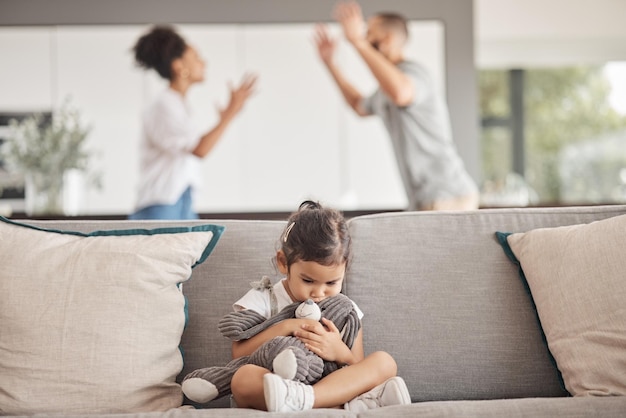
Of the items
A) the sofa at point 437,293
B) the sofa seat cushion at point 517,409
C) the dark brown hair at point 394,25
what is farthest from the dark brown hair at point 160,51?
the sofa seat cushion at point 517,409

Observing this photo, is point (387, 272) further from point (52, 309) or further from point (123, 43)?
point (123, 43)

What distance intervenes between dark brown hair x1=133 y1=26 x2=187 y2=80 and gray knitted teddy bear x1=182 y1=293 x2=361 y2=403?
8.42 feet

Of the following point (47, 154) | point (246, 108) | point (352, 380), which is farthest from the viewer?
point (246, 108)

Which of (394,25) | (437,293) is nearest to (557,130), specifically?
(394,25)

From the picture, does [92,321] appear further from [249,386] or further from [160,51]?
[160,51]

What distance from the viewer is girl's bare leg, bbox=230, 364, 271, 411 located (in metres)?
1.62

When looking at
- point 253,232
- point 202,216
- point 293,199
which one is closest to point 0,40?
point 293,199

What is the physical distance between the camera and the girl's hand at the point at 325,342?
67.0 inches

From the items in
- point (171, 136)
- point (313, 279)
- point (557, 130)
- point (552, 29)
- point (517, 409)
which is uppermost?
point (552, 29)

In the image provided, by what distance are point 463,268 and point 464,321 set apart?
0.44 feet

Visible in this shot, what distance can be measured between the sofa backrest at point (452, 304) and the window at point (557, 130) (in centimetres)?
564

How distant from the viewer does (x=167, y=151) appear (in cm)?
402

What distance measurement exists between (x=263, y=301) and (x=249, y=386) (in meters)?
0.26

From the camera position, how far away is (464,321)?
76.1 inches
